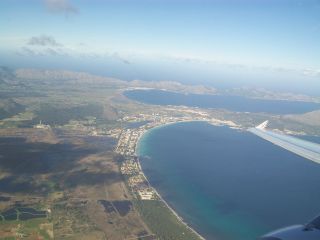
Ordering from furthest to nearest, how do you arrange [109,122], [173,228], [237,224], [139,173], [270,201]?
[109,122]
[139,173]
[270,201]
[237,224]
[173,228]

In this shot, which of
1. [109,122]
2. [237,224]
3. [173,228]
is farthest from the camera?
[109,122]

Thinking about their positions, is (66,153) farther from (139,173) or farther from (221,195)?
(221,195)

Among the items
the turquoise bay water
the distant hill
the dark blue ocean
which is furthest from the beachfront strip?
the distant hill

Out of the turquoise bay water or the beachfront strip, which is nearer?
the turquoise bay water

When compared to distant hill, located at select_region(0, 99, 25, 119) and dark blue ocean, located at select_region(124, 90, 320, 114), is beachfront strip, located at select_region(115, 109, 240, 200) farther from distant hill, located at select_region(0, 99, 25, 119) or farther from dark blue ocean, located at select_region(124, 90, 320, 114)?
distant hill, located at select_region(0, 99, 25, 119)

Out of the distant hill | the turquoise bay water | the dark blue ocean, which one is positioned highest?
the dark blue ocean

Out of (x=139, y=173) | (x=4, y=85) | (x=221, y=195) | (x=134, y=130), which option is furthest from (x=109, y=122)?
(x=4, y=85)

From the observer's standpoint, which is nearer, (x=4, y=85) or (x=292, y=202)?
→ (x=292, y=202)
